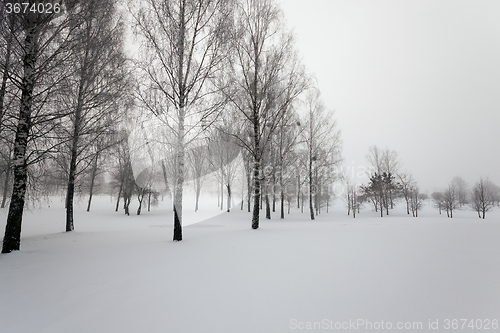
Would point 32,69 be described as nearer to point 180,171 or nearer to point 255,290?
point 180,171

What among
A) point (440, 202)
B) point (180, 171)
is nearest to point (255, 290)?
point (180, 171)

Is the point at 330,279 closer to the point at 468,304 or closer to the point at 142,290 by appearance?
the point at 468,304

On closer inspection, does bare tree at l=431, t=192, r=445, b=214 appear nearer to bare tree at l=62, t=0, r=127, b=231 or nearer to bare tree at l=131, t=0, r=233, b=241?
bare tree at l=131, t=0, r=233, b=241

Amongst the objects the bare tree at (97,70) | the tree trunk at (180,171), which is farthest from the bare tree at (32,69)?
the tree trunk at (180,171)

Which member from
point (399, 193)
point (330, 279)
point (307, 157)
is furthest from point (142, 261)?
point (399, 193)

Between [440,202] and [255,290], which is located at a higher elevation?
[255,290]

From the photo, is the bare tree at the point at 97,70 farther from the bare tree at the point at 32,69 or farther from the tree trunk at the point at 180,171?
the tree trunk at the point at 180,171

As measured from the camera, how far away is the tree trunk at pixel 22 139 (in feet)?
18.3

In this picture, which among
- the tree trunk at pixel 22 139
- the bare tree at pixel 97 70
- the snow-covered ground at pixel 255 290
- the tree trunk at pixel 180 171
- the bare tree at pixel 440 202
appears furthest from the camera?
the bare tree at pixel 440 202

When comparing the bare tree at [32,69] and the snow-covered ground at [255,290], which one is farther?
the bare tree at [32,69]

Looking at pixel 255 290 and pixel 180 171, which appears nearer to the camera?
pixel 255 290

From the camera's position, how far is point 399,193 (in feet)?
103

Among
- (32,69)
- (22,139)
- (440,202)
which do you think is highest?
(32,69)

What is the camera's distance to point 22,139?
5.64 metres
